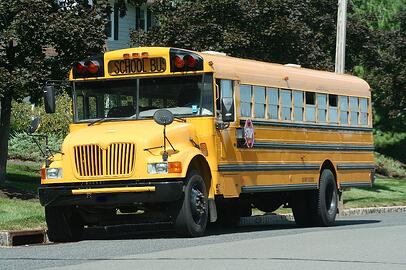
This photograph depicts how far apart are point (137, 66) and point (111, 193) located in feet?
7.45

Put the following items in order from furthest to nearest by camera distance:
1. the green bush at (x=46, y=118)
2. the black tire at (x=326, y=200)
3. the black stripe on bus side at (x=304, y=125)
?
the green bush at (x=46, y=118), the black tire at (x=326, y=200), the black stripe on bus side at (x=304, y=125)

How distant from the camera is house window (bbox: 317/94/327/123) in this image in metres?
19.2

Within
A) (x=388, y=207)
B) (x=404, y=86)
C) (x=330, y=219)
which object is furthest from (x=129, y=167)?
(x=404, y=86)

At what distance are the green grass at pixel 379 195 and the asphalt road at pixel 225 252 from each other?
11.8 metres

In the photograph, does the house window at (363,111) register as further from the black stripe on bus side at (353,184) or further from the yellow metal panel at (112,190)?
the yellow metal panel at (112,190)

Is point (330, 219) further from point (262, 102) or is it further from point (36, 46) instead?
point (36, 46)

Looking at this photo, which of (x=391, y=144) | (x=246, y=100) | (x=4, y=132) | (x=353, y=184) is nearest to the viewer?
(x=246, y=100)

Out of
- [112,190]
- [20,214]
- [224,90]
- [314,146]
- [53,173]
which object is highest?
[224,90]

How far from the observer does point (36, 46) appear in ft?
74.0

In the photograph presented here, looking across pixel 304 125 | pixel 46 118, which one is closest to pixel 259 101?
pixel 304 125

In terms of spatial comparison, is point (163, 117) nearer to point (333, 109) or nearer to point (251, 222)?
point (333, 109)

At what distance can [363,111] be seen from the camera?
21.1 metres

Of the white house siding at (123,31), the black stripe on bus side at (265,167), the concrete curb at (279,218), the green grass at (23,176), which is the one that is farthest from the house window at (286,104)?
the white house siding at (123,31)

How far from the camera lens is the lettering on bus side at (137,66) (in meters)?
15.9
